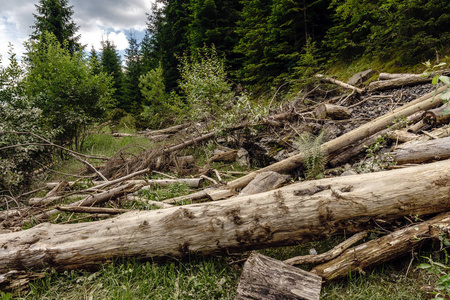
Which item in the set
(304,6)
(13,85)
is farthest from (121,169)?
(304,6)

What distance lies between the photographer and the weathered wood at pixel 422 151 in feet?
11.3

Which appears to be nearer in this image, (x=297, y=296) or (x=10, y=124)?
(x=297, y=296)

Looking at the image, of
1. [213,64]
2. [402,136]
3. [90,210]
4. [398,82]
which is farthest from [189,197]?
[213,64]

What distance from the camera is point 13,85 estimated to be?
22.6 feet

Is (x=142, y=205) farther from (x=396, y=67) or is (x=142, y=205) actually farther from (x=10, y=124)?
(x=396, y=67)

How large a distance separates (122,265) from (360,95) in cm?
788

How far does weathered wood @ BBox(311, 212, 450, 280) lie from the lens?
2182 millimetres

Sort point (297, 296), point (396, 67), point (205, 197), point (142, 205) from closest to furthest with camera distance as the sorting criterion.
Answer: point (297, 296)
point (142, 205)
point (205, 197)
point (396, 67)

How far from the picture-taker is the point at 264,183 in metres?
4.21

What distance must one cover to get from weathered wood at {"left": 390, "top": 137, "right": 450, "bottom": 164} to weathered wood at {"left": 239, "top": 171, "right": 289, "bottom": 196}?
1.79 meters

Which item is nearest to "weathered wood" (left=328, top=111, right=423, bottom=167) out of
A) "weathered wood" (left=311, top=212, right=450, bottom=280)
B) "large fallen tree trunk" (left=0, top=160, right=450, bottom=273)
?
"large fallen tree trunk" (left=0, top=160, right=450, bottom=273)

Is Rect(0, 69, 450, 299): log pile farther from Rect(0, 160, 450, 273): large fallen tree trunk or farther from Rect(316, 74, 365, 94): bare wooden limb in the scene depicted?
Rect(316, 74, 365, 94): bare wooden limb

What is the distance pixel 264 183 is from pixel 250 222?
5.87ft

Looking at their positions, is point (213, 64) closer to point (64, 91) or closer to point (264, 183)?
point (64, 91)
